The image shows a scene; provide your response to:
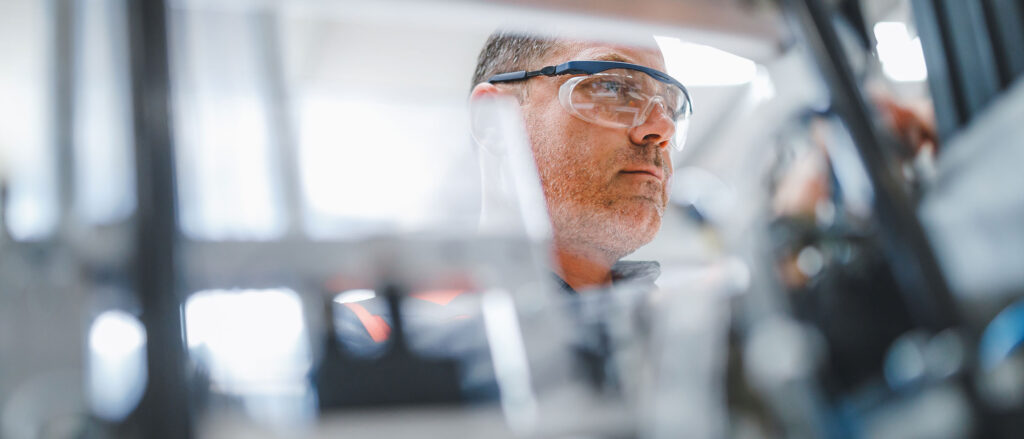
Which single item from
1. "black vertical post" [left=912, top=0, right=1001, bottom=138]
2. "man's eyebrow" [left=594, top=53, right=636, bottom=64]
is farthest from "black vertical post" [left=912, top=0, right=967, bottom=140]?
"man's eyebrow" [left=594, top=53, right=636, bottom=64]

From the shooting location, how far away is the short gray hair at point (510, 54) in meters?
0.79

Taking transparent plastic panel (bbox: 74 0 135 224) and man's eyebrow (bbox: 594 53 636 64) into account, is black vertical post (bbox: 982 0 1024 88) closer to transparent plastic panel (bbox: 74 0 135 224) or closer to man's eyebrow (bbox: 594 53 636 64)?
man's eyebrow (bbox: 594 53 636 64)

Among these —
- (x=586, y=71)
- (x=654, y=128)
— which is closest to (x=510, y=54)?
(x=586, y=71)

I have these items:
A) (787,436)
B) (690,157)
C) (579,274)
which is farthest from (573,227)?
(787,436)

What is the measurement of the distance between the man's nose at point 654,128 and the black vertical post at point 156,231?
1.80 feet

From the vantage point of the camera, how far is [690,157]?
3.06 ft

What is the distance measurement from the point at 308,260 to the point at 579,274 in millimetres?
323

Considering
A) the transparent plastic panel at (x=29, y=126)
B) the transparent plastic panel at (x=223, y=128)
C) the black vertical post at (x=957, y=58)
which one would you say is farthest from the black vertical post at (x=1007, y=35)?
the transparent plastic panel at (x=29, y=126)

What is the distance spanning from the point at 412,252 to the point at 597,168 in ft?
1.25

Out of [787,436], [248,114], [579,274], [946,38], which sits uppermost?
[946,38]

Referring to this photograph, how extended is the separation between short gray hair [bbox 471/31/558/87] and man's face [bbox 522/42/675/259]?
0.02 metres

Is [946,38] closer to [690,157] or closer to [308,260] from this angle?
[690,157]

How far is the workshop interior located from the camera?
49 centimetres

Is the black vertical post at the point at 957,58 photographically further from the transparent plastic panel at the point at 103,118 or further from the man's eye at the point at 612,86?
the transparent plastic panel at the point at 103,118
